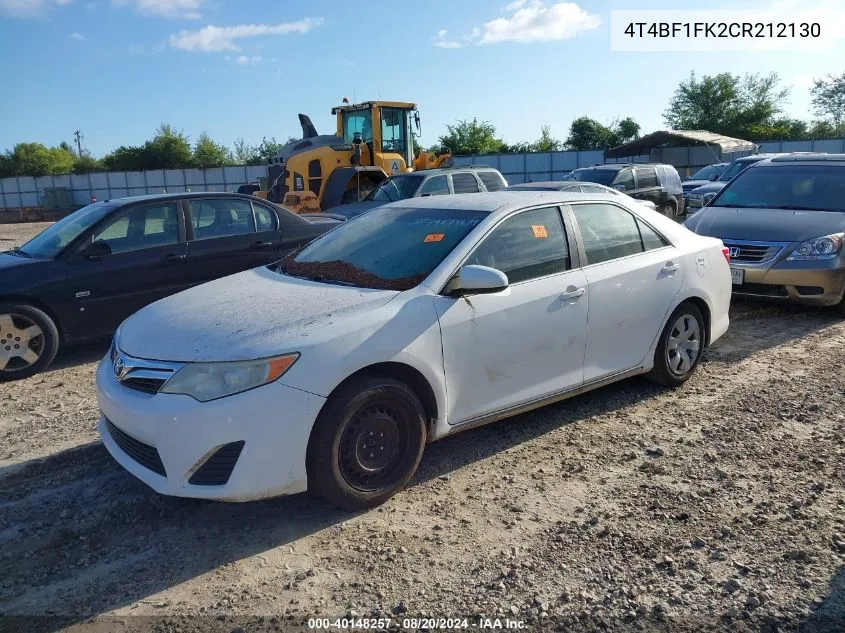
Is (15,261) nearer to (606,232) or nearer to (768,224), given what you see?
(606,232)

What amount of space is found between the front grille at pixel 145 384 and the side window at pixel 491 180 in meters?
11.1

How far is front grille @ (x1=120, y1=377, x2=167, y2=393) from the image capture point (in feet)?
11.3

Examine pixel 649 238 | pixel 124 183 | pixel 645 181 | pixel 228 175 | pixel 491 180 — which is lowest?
pixel 649 238

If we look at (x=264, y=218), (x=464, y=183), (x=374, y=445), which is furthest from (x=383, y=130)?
(x=374, y=445)

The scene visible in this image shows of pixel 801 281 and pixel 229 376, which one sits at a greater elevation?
pixel 229 376

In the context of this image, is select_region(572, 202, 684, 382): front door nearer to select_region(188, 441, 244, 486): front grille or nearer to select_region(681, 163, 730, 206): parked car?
select_region(188, 441, 244, 486): front grille

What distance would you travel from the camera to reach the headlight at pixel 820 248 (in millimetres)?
7422

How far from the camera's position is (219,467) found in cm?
330

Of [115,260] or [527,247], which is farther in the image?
[115,260]

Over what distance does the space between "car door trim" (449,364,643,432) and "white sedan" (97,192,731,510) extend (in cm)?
1

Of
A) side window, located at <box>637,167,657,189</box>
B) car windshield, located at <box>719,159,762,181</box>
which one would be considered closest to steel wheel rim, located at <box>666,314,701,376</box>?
side window, located at <box>637,167,657,189</box>

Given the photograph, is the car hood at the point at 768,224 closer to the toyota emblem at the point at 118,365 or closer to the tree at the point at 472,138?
the toyota emblem at the point at 118,365

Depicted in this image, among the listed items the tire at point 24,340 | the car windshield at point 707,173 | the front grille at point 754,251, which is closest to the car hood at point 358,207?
the front grille at point 754,251

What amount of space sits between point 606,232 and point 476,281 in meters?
1.52
